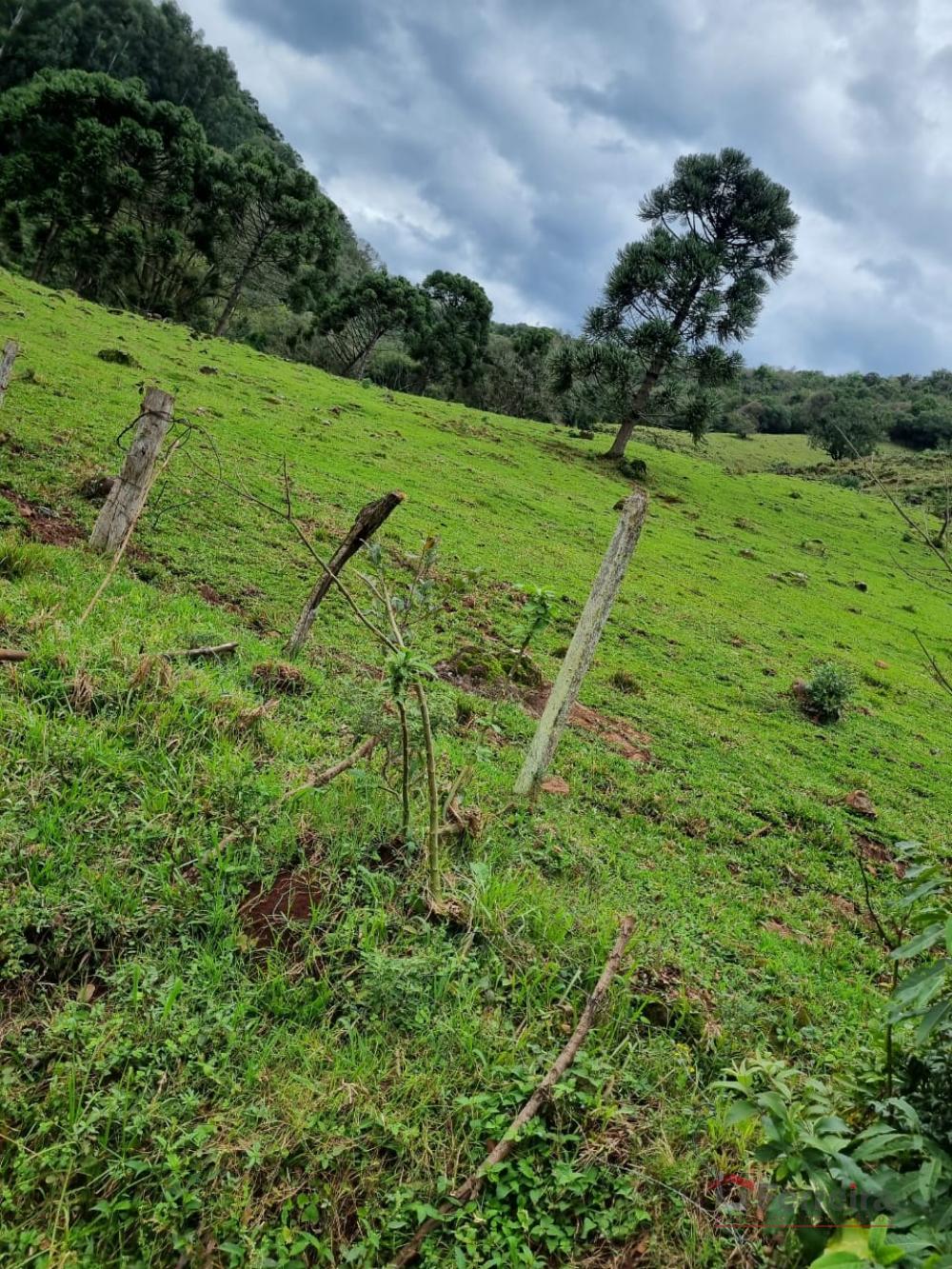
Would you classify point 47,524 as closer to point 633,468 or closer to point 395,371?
point 633,468

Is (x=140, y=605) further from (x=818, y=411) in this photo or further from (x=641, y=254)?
(x=818, y=411)

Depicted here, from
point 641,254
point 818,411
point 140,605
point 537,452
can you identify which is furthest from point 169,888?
point 818,411

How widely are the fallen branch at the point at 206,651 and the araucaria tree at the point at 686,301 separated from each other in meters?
32.8

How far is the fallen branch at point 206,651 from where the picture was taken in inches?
222

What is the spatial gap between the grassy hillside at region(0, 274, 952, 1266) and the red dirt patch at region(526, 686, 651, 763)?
1.37 ft

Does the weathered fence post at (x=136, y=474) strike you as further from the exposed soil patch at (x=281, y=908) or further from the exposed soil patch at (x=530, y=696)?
the exposed soil patch at (x=281, y=908)

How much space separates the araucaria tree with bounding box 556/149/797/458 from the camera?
35.0 metres

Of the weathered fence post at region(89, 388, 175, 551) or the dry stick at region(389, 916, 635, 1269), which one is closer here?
the dry stick at region(389, 916, 635, 1269)

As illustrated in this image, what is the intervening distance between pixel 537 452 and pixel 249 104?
88033 millimetres

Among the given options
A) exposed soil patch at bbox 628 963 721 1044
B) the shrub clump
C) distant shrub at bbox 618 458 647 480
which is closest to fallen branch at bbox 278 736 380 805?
exposed soil patch at bbox 628 963 721 1044

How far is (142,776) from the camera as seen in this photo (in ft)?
13.2

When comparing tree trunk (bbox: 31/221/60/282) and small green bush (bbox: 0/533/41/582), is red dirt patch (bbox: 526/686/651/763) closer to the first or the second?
small green bush (bbox: 0/533/41/582)

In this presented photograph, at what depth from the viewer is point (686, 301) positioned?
35688mm

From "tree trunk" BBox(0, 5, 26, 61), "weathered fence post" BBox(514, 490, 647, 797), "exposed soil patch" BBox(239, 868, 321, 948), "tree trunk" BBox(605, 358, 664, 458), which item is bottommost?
"exposed soil patch" BBox(239, 868, 321, 948)
